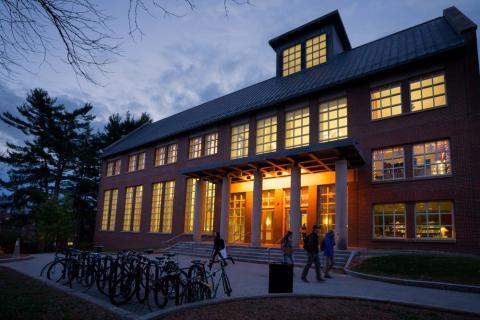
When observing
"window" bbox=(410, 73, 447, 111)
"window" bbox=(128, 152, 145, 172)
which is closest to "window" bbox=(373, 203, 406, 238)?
"window" bbox=(410, 73, 447, 111)

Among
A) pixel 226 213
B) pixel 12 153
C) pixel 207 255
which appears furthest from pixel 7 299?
pixel 12 153

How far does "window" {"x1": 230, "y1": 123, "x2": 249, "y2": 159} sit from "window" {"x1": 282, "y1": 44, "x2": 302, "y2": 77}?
6.17 m

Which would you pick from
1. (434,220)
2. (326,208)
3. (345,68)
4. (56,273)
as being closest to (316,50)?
(345,68)

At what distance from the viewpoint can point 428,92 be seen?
702 inches

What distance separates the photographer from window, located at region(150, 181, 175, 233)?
3017cm

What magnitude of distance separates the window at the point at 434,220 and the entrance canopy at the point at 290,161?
369cm

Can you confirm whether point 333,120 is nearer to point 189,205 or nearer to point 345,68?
point 345,68

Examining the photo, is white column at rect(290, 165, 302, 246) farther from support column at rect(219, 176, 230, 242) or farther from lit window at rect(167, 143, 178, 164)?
lit window at rect(167, 143, 178, 164)

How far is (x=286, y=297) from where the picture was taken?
26.2 feet

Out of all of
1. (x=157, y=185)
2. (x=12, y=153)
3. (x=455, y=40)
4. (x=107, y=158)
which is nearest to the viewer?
(x=455, y=40)

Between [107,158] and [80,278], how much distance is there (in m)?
31.4

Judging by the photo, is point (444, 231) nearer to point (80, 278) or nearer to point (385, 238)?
point (385, 238)

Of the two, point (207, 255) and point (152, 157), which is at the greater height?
point (152, 157)

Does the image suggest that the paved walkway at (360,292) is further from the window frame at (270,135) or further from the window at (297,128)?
the window frame at (270,135)
